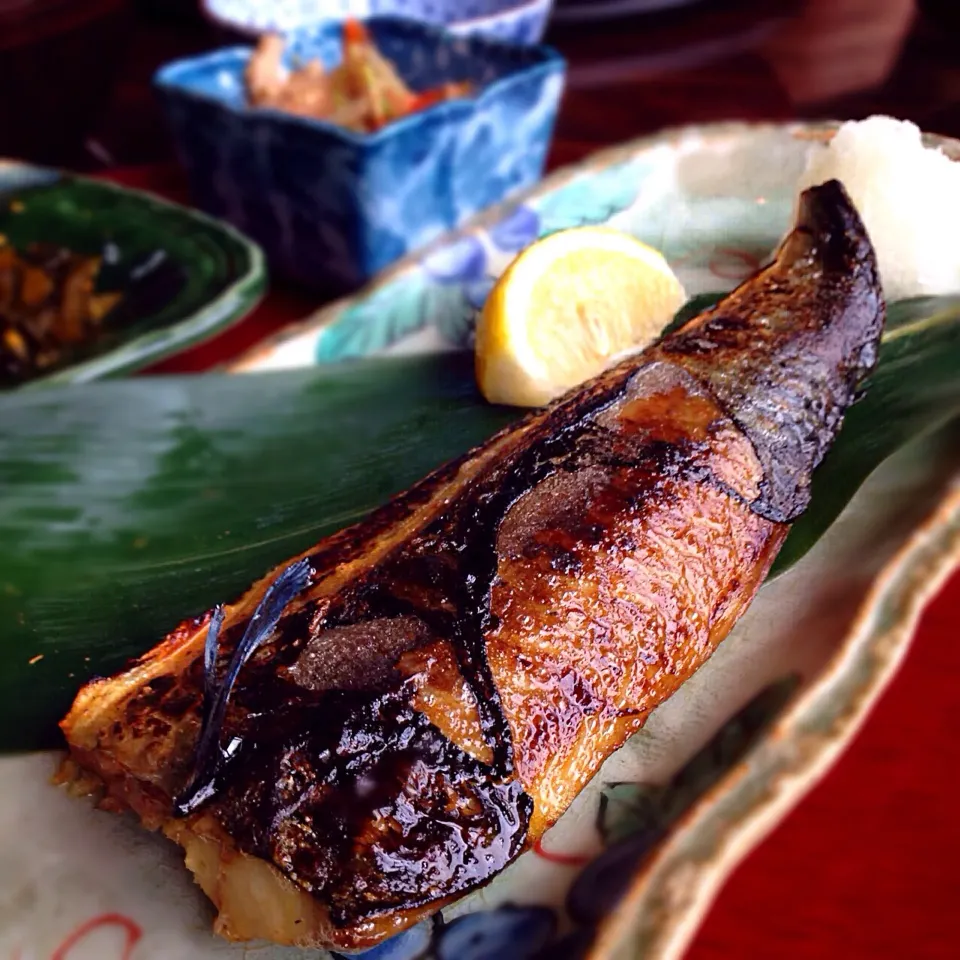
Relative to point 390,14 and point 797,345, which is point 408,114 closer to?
point 390,14

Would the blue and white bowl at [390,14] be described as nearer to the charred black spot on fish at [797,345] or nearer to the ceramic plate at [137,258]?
the ceramic plate at [137,258]

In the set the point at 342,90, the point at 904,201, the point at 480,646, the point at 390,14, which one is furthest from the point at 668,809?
the point at 390,14

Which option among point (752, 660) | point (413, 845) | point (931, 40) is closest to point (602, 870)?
point (413, 845)

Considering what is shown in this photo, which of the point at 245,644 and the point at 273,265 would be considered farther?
the point at 273,265

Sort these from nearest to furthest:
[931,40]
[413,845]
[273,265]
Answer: [413,845] < [273,265] < [931,40]

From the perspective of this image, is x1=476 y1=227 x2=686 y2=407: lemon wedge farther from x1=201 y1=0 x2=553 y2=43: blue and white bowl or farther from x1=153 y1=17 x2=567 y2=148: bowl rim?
x1=201 y1=0 x2=553 y2=43: blue and white bowl

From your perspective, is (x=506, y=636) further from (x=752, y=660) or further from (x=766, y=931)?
(x=766, y=931)
